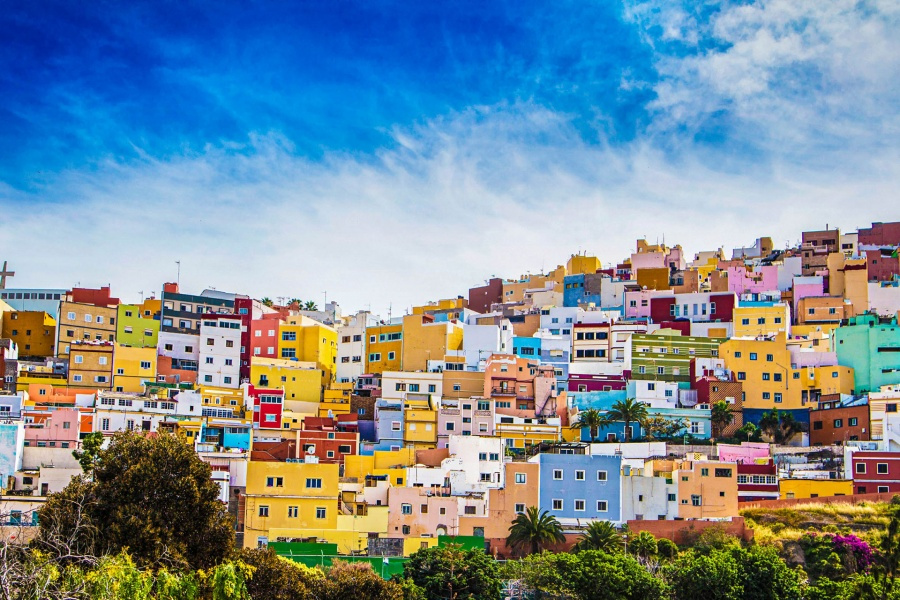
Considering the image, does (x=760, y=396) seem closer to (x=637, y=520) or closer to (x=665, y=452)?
(x=665, y=452)

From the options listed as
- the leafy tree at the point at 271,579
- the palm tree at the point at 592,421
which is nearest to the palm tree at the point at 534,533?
the palm tree at the point at 592,421

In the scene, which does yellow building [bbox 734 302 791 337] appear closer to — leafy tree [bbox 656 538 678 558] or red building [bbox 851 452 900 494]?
red building [bbox 851 452 900 494]

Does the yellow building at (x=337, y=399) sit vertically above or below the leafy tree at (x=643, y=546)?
above

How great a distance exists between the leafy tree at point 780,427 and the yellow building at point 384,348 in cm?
2020

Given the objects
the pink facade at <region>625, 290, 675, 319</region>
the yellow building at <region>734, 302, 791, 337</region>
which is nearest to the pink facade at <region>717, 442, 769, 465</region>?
the yellow building at <region>734, 302, 791, 337</region>

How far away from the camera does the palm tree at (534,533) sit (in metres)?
46.0

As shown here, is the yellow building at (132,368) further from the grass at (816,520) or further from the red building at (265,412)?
the grass at (816,520)

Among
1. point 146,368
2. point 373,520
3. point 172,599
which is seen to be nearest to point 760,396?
point 373,520

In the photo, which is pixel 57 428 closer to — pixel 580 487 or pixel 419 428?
pixel 419 428

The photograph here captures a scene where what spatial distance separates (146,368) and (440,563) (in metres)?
28.0

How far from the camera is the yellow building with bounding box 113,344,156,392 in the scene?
202 ft

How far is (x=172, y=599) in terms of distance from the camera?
23328mm

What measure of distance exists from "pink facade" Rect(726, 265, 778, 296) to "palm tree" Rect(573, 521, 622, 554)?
1521 inches

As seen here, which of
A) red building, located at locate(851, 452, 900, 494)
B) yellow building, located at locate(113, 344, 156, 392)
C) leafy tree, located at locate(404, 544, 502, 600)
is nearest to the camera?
leafy tree, located at locate(404, 544, 502, 600)
